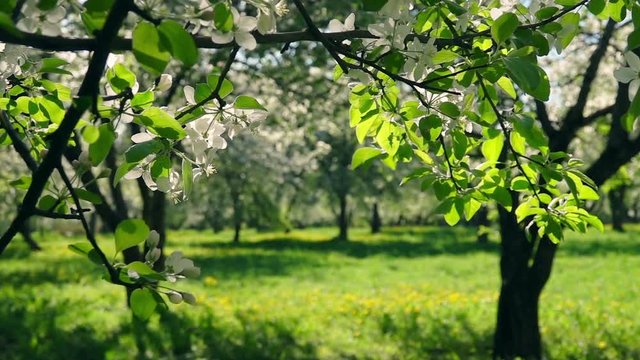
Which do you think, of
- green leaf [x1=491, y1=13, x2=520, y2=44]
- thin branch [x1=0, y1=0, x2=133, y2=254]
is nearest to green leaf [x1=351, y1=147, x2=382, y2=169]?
green leaf [x1=491, y1=13, x2=520, y2=44]

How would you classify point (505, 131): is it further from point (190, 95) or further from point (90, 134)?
point (90, 134)

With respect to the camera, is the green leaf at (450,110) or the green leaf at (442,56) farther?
the green leaf at (450,110)

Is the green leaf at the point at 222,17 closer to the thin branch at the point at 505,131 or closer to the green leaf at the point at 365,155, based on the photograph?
the thin branch at the point at 505,131

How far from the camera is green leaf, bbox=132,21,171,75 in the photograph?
3.86 feet

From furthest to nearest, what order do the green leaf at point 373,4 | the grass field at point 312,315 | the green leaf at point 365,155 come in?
the grass field at point 312,315 < the green leaf at point 365,155 < the green leaf at point 373,4

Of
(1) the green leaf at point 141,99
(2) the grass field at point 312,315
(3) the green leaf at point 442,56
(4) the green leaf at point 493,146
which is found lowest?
(2) the grass field at point 312,315

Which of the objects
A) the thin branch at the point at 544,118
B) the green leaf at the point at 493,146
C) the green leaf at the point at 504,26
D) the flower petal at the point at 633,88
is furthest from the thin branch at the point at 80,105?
the thin branch at the point at 544,118

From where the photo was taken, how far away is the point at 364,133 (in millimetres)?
2539

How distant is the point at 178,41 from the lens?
1.20m

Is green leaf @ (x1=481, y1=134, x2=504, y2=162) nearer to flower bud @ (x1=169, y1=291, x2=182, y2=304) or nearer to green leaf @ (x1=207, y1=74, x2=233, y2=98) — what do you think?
green leaf @ (x1=207, y1=74, x2=233, y2=98)

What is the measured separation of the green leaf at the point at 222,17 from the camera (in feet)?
4.52

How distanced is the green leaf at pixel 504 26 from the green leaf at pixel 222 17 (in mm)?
634

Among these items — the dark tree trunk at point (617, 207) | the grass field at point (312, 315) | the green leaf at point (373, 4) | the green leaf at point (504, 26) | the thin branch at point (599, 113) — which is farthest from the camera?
the dark tree trunk at point (617, 207)

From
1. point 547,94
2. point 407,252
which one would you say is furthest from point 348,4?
point 407,252
